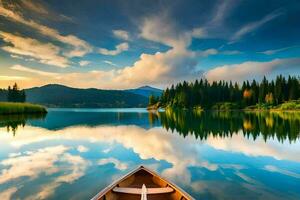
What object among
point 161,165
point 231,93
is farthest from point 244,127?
point 231,93

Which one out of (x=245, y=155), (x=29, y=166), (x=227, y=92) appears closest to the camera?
(x=29, y=166)

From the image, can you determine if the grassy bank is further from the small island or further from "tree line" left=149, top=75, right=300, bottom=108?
"tree line" left=149, top=75, right=300, bottom=108

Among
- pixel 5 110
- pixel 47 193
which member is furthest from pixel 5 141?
pixel 5 110

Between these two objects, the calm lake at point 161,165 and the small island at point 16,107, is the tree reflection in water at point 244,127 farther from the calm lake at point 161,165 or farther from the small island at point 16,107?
the small island at point 16,107

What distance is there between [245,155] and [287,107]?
75.8m

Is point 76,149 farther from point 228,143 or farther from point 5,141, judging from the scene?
point 228,143

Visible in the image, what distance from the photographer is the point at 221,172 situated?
43.3 ft

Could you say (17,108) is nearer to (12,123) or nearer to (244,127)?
(12,123)

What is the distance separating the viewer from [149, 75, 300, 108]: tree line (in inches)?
3733

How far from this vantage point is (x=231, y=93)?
4491 inches

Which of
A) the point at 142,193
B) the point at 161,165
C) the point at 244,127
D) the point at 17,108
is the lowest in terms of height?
the point at 161,165

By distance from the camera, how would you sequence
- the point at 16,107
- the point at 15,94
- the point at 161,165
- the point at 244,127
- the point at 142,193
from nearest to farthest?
the point at 142,193 → the point at 161,165 → the point at 244,127 → the point at 16,107 → the point at 15,94

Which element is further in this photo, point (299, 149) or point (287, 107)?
point (287, 107)

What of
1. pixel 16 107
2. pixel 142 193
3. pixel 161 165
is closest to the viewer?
pixel 142 193
